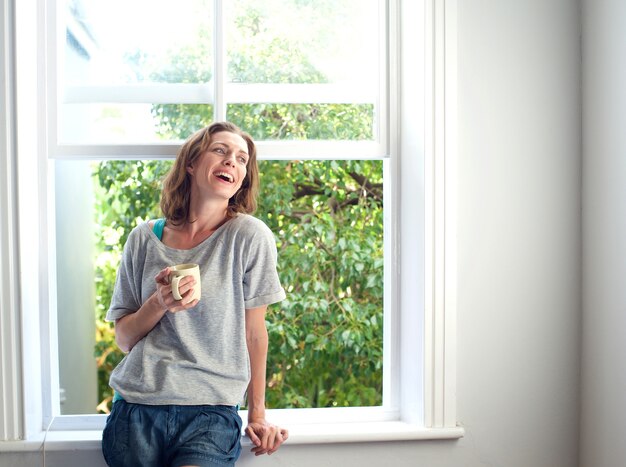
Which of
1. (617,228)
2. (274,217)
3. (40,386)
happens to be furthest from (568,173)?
(40,386)

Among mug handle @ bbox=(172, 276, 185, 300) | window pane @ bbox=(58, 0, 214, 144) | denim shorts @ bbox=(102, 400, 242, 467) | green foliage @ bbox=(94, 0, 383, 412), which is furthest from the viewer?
green foliage @ bbox=(94, 0, 383, 412)

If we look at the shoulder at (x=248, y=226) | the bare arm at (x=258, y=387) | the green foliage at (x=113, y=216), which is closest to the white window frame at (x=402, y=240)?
the bare arm at (x=258, y=387)

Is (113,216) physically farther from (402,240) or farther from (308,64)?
(402,240)

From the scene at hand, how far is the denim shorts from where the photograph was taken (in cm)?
151

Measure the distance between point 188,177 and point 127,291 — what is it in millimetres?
355

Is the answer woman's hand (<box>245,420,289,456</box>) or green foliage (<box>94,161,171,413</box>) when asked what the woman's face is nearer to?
woman's hand (<box>245,420,289,456</box>)

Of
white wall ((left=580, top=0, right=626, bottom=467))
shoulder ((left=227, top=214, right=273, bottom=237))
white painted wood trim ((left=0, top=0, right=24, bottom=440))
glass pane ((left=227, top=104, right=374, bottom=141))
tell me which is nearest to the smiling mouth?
shoulder ((left=227, top=214, right=273, bottom=237))

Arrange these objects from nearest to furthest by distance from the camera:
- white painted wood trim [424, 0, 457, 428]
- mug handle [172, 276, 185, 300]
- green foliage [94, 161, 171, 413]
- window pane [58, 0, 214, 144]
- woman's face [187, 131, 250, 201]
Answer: mug handle [172, 276, 185, 300]
woman's face [187, 131, 250, 201]
white painted wood trim [424, 0, 457, 428]
window pane [58, 0, 214, 144]
green foliage [94, 161, 171, 413]

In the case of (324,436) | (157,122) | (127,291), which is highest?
(157,122)

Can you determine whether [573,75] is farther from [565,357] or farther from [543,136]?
[565,357]

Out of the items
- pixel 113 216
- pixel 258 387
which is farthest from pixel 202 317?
pixel 113 216

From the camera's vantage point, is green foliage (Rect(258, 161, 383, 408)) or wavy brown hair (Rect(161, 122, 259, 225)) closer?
wavy brown hair (Rect(161, 122, 259, 225))

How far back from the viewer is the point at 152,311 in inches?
60.9

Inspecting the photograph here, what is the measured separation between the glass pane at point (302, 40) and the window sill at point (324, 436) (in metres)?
1.05
